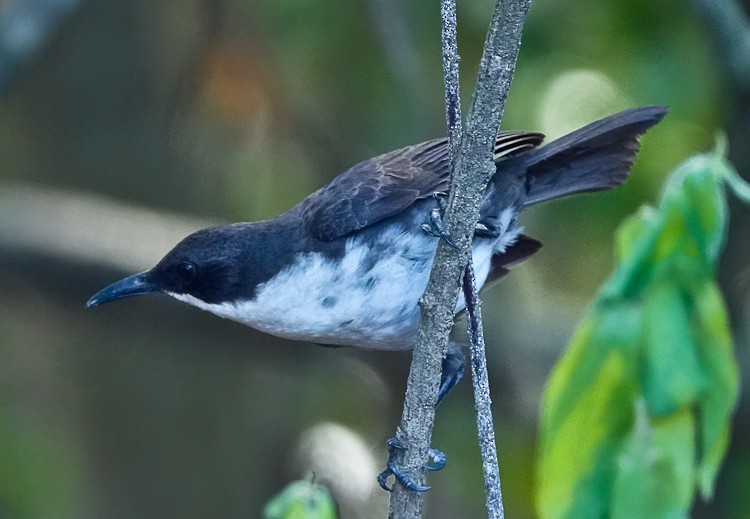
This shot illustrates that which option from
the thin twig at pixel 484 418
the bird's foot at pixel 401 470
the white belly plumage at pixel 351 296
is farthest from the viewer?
the white belly plumage at pixel 351 296

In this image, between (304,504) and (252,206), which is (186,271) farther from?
(252,206)

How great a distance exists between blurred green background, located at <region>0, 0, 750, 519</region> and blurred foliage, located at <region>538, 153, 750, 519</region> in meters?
2.03

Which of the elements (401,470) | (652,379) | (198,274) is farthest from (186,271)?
(652,379)

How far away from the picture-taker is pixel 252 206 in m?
5.15

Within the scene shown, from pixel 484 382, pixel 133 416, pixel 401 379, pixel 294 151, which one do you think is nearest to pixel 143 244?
pixel 294 151

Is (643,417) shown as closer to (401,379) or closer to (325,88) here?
(401,379)

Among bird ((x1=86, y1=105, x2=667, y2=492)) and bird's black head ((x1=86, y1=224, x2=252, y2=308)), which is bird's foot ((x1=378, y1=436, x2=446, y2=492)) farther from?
bird's black head ((x1=86, y1=224, x2=252, y2=308))

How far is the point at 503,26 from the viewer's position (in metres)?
1.57

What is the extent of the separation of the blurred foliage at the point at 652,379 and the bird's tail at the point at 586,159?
1123 millimetres

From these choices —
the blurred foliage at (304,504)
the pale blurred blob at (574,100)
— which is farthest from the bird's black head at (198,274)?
the pale blurred blob at (574,100)

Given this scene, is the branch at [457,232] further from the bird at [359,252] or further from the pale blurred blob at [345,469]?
the pale blurred blob at [345,469]

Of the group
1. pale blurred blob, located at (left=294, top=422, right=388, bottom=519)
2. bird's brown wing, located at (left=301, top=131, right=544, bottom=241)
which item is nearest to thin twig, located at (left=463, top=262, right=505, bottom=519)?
bird's brown wing, located at (left=301, top=131, right=544, bottom=241)

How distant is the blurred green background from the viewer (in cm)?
446

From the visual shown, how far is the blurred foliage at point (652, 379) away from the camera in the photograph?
5.41 feet
